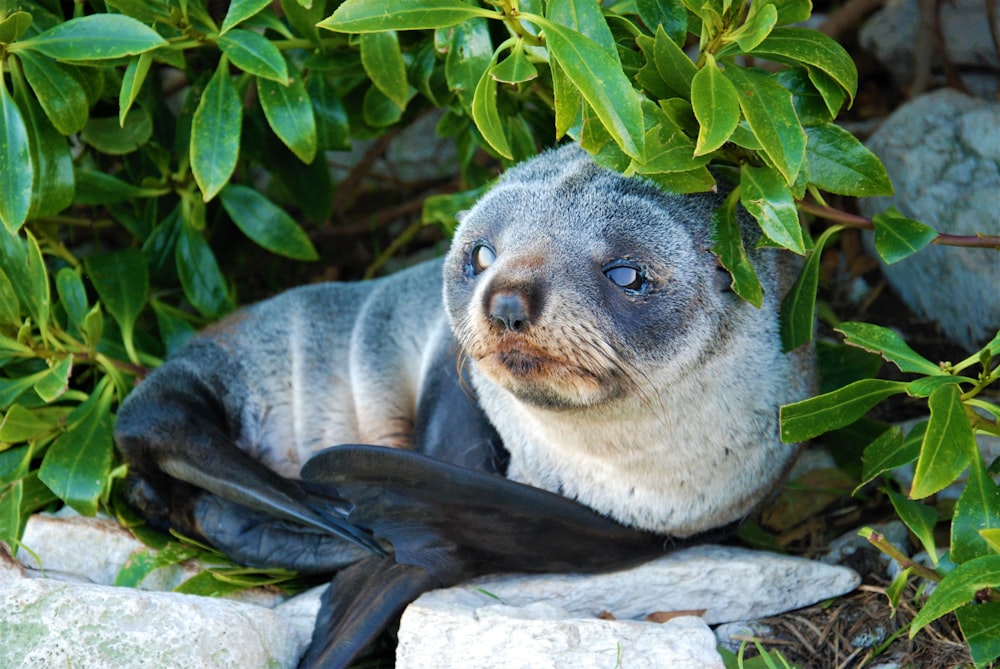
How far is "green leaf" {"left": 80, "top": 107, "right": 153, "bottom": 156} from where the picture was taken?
459cm

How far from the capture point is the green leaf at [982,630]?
2.98m

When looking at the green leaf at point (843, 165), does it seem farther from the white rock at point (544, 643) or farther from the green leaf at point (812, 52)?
the white rock at point (544, 643)

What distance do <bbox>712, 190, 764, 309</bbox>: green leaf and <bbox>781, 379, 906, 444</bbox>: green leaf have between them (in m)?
0.32

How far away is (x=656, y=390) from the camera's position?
345 cm

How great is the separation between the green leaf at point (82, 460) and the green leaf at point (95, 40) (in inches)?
52.3

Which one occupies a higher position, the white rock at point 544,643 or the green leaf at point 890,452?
the green leaf at point 890,452

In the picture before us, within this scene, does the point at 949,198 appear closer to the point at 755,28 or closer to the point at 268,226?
the point at 755,28

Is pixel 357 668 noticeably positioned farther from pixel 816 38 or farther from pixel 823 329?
pixel 823 329

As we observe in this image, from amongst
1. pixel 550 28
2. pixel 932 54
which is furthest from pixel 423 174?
pixel 550 28

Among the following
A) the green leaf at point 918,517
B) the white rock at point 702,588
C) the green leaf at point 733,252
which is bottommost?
the white rock at point 702,588

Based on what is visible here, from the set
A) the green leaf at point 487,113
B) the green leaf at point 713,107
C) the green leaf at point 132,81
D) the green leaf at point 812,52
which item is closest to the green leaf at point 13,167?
the green leaf at point 132,81

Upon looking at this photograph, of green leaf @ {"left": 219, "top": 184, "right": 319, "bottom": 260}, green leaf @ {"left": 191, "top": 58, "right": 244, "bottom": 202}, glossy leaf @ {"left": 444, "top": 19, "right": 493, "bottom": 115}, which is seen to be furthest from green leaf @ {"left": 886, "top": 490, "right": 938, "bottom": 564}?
green leaf @ {"left": 219, "top": 184, "right": 319, "bottom": 260}

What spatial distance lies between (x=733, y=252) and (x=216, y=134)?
180cm

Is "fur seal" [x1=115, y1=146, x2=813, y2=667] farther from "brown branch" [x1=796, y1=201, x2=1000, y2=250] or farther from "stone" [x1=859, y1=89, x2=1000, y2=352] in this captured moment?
"stone" [x1=859, y1=89, x2=1000, y2=352]
